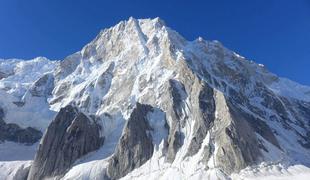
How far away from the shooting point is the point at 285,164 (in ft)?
419

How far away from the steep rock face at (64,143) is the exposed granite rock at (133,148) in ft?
47.7

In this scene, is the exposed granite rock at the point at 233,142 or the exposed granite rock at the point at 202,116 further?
the exposed granite rock at the point at 202,116

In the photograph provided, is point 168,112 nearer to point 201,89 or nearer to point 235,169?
point 201,89

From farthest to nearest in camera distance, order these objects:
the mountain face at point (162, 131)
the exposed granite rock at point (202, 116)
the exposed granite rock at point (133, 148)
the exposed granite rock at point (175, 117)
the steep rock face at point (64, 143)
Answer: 1. the steep rock face at point (64, 143)
2. the exposed granite rock at point (175, 117)
3. the exposed granite rock at point (133, 148)
4. the exposed granite rock at point (202, 116)
5. the mountain face at point (162, 131)

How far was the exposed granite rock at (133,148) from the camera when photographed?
140000 mm

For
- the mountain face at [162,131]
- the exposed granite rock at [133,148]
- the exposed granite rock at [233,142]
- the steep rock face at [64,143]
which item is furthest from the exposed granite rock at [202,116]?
the steep rock face at [64,143]

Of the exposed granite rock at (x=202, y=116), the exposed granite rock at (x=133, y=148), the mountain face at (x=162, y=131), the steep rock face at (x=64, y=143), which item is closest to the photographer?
the mountain face at (x=162, y=131)

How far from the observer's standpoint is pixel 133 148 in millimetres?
144875

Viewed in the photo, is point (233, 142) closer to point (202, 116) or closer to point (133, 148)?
point (202, 116)

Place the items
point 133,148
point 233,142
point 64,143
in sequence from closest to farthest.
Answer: point 233,142, point 133,148, point 64,143

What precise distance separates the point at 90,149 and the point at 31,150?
28.6 meters

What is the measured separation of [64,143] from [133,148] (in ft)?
78.3

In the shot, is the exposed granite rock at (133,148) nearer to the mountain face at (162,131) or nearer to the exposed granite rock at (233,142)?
the mountain face at (162,131)

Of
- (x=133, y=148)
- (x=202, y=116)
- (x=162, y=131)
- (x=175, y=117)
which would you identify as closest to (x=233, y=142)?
(x=202, y=116)
